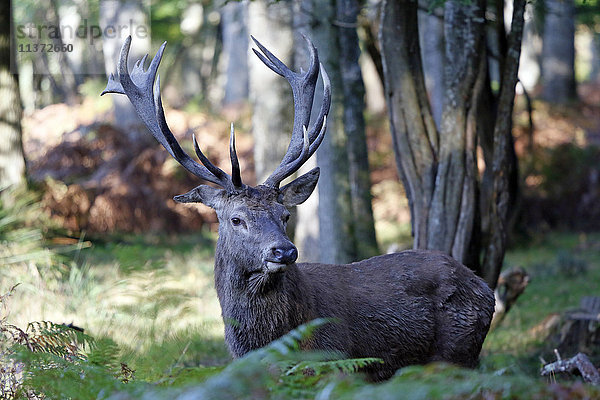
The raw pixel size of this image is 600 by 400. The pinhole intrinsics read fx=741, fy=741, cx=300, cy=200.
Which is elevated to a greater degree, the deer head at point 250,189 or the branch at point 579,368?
the deer head at point 250,189

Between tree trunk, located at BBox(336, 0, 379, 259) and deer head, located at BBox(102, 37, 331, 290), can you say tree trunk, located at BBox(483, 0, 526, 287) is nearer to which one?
deer head, located at BBox(102, 37, 331, 290)

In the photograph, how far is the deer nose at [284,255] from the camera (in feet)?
15.6

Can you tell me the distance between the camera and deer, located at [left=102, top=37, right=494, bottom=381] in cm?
502

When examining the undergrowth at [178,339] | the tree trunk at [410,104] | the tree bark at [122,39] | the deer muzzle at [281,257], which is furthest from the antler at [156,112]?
the tree bark at [122,39]

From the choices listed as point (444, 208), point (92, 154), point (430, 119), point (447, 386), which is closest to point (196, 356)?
point (444, 208)

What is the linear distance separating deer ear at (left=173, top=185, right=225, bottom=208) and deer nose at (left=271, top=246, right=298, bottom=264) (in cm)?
86

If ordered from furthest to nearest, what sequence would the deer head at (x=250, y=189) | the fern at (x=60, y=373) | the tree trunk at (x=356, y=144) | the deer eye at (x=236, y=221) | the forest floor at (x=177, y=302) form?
the tree trunk at (x=356, y=144) < the deer eye at (x=236, y=221) < the deer head at (x=250, y=189) < the forest floor at (x=177, y=302) < the fern at (x=60, y=373)

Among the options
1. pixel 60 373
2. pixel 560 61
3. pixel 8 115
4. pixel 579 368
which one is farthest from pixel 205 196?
pixel 560 61

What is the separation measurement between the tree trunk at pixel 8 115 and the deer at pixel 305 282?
5869 millimetres

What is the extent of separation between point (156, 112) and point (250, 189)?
89cm

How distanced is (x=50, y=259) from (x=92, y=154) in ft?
23.8

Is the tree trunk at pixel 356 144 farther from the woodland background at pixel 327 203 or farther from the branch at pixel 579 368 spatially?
the branch at pixel 579 368

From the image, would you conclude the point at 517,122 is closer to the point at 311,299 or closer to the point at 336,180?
the point at 336,180

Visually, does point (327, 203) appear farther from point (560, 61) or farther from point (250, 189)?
point (560, 61)
